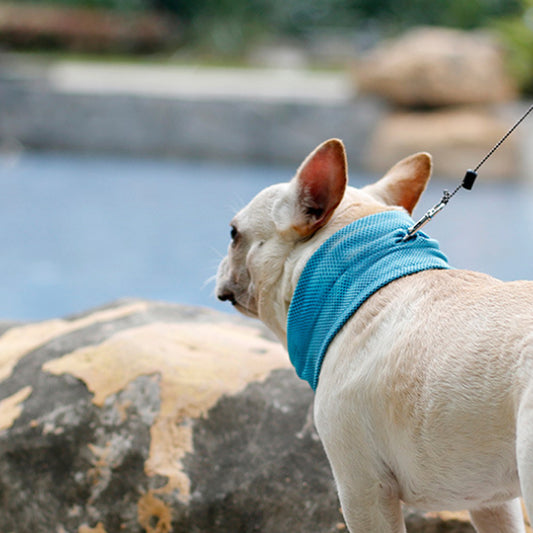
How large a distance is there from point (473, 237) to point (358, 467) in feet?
20.9

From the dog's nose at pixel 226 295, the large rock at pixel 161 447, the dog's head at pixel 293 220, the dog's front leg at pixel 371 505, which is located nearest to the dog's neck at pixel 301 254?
the dog's head at pixel 293 220

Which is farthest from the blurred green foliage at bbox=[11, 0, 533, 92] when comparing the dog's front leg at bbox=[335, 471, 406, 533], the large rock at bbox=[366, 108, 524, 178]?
the dog's front leg at bbox=[335, 471, 406, 533]

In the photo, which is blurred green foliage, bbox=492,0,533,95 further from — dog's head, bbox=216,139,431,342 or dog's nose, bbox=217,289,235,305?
dog's nose, bbox=217,289,235,305

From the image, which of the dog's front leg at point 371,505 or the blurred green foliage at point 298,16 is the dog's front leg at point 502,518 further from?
the blurred green foliage at point 298,16

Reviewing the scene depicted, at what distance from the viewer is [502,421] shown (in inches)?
44.9

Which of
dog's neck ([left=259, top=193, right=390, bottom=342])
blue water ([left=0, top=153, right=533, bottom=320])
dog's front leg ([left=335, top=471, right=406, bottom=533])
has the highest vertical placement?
dog's neck ([left=259, top=193, right=390, bottom=342])

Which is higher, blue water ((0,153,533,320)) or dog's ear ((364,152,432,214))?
dog's ear ((364,152,432,214))

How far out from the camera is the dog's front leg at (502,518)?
1.61 m

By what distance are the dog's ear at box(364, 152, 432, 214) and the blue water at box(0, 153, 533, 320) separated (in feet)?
8.96

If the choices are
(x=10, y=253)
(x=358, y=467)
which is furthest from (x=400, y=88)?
(x=358, y=467)

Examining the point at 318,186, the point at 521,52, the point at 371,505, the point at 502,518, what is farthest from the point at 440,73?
the point at 371,505

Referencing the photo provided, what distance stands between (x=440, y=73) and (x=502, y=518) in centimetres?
961

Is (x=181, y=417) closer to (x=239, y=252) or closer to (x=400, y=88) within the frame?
(x=239, y=252)

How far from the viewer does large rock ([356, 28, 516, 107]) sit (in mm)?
10477
